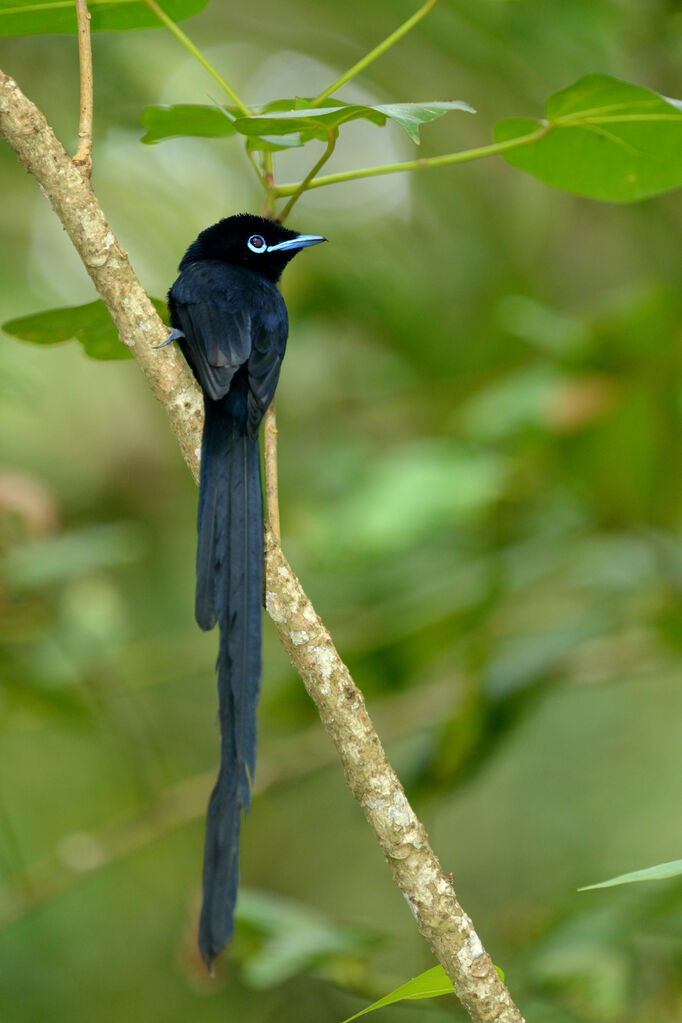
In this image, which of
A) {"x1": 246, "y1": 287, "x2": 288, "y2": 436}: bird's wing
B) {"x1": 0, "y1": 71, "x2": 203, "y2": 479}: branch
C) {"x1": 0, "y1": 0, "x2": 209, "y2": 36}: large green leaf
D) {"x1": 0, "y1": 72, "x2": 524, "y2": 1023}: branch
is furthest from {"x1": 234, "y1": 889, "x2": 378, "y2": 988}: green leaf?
{"x1": 0, "y1": 0, "x2": 209, "y2": 36}: large green leaf

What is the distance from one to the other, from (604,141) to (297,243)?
0.54m

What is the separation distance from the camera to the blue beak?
1.73 meters

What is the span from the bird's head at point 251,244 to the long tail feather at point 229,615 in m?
0.43

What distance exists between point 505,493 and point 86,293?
9.78 ft

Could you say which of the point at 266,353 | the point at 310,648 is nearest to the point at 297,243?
the point at 266,353

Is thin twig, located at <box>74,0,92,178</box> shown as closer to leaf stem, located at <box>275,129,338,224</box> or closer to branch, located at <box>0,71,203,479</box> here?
branch, located at <box>0,71,203,479</box>

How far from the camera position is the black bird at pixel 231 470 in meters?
1.28

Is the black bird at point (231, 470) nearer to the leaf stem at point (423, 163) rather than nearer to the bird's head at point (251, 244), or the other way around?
the bird's head at point (251, 244)

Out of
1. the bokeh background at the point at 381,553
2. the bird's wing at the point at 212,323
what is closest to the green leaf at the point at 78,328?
the bird's wing at the point at 212,323

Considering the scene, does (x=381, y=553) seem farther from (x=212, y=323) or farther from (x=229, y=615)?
(x=229, y=615)

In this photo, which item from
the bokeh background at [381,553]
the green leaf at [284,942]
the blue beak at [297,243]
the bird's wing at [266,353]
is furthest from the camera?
the bokeh background at [381,553]

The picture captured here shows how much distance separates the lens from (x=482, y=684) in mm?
2418

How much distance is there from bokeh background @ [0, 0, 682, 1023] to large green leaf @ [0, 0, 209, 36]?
0.80 metres

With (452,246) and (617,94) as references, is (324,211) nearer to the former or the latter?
(452,246)
